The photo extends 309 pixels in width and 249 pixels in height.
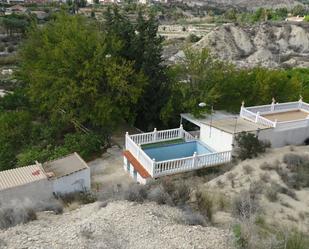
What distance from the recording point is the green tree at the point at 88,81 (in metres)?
20.4

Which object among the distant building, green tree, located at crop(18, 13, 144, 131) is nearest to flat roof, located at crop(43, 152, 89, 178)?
green tree, located at crop(18, 13, 144, 131)

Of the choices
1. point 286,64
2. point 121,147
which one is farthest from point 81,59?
point 286,64

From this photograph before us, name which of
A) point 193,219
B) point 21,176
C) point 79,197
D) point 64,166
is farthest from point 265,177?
point 21,176

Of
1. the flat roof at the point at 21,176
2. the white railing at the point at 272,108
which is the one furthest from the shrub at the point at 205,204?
the white railing at the point at 272,108

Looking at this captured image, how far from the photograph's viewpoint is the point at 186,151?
18.8 meters

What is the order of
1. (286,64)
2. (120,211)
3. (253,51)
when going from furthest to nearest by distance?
(253,51) → (286,64) → (120,211)

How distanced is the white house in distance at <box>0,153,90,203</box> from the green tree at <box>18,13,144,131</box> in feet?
17.3

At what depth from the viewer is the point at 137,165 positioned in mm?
16562

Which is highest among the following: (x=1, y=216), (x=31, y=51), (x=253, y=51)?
(x=31, y=51)

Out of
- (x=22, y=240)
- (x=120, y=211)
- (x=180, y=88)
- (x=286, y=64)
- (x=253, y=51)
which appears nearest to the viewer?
(x=22, y=240)

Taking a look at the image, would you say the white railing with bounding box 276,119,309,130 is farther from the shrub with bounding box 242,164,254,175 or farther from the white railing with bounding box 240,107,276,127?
the shrub with bounding box 242,164,254,175

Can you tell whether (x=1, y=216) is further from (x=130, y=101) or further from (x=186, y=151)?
(x=130, y=101)

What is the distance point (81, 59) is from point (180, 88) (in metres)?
6.05

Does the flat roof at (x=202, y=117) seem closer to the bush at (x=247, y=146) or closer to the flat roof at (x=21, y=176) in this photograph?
the bush at (x=247, y=146)
